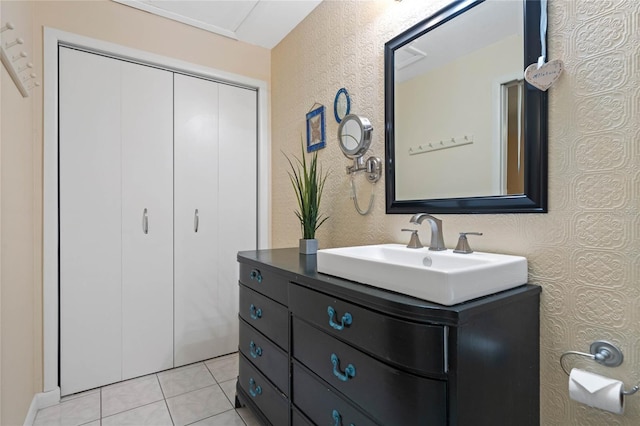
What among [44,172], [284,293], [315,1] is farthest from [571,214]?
[44,172]

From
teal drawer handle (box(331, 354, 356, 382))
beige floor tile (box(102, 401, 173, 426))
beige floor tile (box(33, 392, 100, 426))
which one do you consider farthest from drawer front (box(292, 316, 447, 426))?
beige floor tile (box(33, 392, 100, 426))

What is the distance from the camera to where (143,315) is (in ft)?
7.15

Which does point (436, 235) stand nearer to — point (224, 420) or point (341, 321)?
point (341, 321)

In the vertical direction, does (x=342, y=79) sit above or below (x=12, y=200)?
above

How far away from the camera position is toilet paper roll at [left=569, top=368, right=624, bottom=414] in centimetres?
80

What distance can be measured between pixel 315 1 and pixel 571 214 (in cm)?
187

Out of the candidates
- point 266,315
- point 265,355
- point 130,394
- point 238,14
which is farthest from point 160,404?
point 238,14

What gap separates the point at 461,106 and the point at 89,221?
2107 millimetres

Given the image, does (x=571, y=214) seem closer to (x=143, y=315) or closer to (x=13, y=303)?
(x=13, y=303)

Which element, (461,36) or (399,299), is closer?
(399,299)

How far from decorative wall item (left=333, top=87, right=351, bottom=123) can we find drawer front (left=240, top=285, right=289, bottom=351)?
1.05m

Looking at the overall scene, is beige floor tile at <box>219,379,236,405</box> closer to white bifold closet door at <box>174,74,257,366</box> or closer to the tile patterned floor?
the tile patterned floor

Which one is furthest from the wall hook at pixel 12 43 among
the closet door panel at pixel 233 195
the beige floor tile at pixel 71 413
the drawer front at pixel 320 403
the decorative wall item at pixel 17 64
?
the beige floor tile at pixel 71 413

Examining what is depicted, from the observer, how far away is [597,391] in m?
0.82
